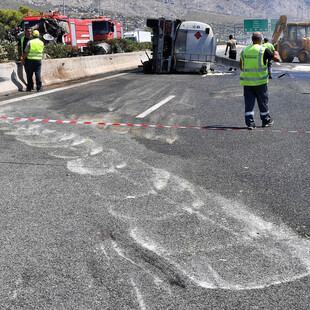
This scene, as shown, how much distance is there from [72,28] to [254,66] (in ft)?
63.3

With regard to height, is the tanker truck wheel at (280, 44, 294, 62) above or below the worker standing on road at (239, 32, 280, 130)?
below

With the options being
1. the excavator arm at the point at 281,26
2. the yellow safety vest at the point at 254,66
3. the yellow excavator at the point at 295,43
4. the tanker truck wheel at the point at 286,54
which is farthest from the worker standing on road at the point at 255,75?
the excavator arm at the point at 281,26

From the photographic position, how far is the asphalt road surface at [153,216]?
3309mm

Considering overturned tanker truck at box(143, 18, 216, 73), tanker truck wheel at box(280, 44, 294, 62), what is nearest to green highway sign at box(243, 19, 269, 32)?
tanker truck wheel at box(280, 44, 294, 62)

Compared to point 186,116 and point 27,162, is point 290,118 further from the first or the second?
point 27,162

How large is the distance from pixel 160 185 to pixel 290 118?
5.62 meters

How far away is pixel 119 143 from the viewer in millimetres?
7664

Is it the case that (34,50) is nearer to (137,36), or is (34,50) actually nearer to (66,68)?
(66,68)

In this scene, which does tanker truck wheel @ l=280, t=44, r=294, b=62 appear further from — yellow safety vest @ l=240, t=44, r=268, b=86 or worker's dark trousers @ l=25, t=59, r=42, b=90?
yellow safety vest @ l=240, t=44, r=268, b=86

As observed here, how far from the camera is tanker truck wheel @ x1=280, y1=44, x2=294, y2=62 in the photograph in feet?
115

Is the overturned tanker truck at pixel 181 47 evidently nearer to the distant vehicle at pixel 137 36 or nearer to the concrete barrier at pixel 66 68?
the concrete barrier at pixel 66 68

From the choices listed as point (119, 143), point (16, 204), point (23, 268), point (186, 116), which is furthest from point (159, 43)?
point (23, 268)

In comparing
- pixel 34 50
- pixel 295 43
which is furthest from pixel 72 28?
pixel 295 43

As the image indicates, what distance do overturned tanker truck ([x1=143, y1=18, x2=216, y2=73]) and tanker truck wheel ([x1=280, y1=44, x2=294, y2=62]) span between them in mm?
14736
